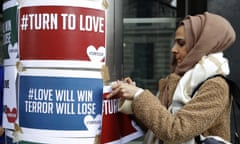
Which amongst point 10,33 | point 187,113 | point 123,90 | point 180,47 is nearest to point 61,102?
point 123,90

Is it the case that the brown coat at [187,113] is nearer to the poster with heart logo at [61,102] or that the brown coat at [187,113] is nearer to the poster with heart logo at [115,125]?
the poster with heart logo at [115,125]

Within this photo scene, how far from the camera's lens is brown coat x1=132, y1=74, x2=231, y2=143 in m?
2.30

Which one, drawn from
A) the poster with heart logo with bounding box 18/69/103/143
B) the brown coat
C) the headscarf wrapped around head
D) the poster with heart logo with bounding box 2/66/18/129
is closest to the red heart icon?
the poster with heart logo with bounding box 2/66/18/129

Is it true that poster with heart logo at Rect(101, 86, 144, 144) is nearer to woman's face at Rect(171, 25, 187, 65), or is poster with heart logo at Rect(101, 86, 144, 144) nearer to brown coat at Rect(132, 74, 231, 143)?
brown coat at Rect(132, 74, 231, 143)

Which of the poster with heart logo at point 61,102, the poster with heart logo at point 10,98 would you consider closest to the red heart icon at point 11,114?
the poster with heart logo at point 10,98

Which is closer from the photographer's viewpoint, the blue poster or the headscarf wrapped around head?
the blue poster

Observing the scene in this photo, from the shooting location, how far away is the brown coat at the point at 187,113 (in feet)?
7.56

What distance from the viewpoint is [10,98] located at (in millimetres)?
2410

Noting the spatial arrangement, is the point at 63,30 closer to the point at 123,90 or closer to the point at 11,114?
the point at 123,90

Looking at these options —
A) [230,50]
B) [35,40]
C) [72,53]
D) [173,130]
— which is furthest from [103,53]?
[230,50]

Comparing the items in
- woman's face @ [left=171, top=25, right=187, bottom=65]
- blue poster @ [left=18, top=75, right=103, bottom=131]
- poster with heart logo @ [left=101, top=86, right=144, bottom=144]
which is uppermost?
woman's face @ [left=171, top=25, right=187, bottom=65]

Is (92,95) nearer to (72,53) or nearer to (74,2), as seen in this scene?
(72,53)

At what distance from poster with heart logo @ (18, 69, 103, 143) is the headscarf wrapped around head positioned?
0.55 metres

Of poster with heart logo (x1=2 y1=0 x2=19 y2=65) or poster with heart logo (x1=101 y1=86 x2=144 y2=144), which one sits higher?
poster with heart logo (x1=2 y1=0 x2=19 y2=65)
